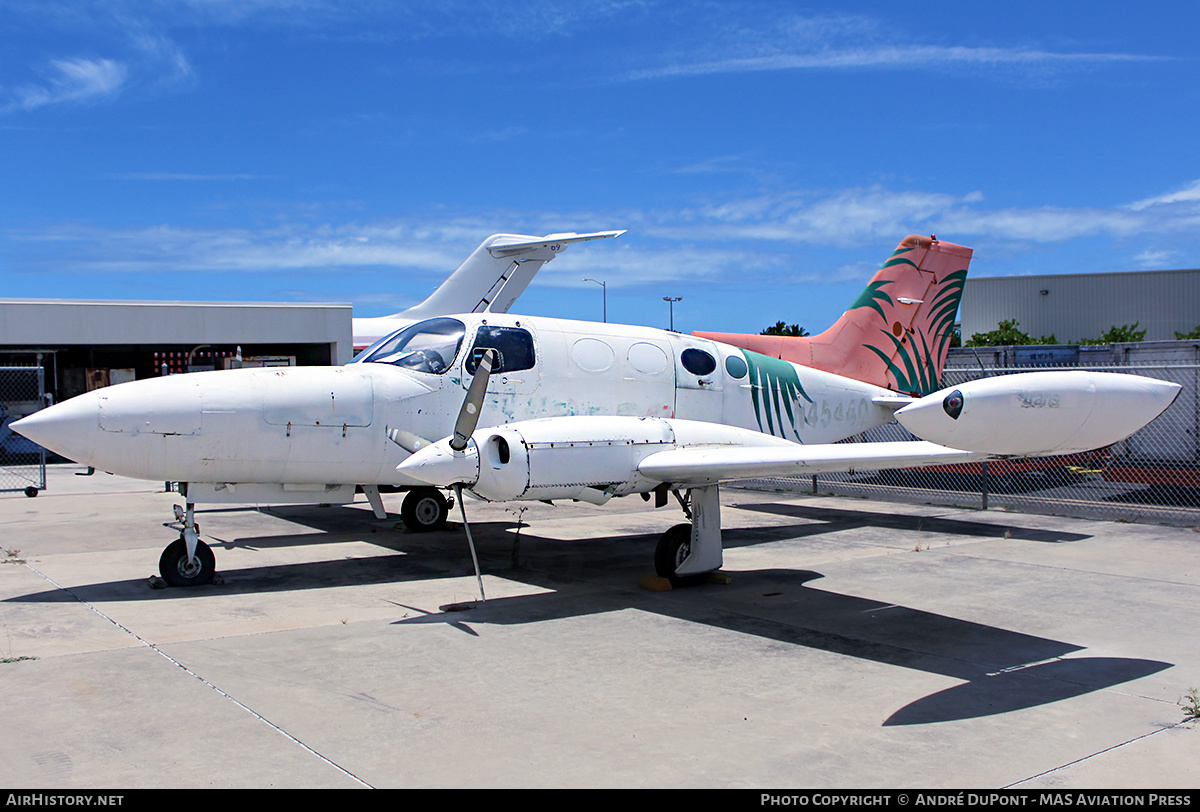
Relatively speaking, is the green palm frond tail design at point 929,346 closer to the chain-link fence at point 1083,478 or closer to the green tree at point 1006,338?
the chain-link fence at point 1083,478

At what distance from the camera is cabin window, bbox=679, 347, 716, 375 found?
1152cm

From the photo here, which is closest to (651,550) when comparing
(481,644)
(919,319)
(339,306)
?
(481,644)

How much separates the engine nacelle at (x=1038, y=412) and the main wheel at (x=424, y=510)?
8733 mm

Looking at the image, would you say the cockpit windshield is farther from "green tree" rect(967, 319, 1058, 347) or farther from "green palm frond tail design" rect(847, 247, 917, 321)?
"green tree" rect(967, 319, 1058, 347)

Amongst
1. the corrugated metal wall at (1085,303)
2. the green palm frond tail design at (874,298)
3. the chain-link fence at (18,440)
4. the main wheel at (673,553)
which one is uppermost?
the corrugated metal wall at (1085,303)

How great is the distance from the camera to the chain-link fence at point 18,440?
22047 mm

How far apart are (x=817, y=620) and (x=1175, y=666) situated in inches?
105

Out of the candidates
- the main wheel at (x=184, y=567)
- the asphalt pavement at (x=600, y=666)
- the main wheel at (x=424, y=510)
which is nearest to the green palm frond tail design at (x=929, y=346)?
the asphalt pavement at (x=600, y=666)

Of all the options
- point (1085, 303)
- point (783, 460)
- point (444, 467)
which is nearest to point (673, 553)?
point (783, 460)

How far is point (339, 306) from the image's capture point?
30.5 metres

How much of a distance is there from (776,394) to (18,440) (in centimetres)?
2480

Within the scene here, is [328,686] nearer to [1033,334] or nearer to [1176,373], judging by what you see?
[1176,373]

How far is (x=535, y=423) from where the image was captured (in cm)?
881

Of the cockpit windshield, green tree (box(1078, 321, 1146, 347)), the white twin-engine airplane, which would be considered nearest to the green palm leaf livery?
the white twin-engine airplane
